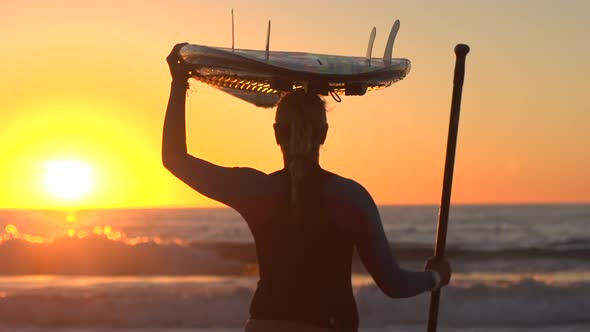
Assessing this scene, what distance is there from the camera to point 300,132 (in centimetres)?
272

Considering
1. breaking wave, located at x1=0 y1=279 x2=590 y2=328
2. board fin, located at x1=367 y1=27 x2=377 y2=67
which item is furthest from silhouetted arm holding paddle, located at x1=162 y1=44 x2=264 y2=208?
breaking wave, located at x1=0 y1=279 x2=590 y2=328

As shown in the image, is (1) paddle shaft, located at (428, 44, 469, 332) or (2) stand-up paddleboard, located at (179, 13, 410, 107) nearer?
(2) stand-up paddleboard, located at (179, 13, 410, 107)

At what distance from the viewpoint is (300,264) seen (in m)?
2.73

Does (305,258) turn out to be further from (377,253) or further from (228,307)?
(228,307)

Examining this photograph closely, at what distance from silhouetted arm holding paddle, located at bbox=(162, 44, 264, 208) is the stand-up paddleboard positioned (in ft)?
0.18

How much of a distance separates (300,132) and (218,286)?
14.9 m

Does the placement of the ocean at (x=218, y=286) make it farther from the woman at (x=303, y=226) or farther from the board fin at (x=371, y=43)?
the woman at (x=303, y=226)

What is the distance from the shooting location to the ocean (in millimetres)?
13039

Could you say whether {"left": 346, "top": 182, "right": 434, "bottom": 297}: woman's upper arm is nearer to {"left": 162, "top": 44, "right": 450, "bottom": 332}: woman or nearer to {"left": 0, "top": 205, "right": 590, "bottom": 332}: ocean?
{"left": 162, "top": 44, "right": 450, "bottom": 332}: woman

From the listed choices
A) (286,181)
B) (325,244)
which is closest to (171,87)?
(286,181)

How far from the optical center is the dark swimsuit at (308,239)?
2.68 metres

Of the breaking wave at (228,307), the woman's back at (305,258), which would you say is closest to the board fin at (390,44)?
the woman's back at (305,258)

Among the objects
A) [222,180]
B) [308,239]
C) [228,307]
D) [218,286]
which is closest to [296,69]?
[222,180]

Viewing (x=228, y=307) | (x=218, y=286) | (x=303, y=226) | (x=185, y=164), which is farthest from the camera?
(x=218, y=286)
